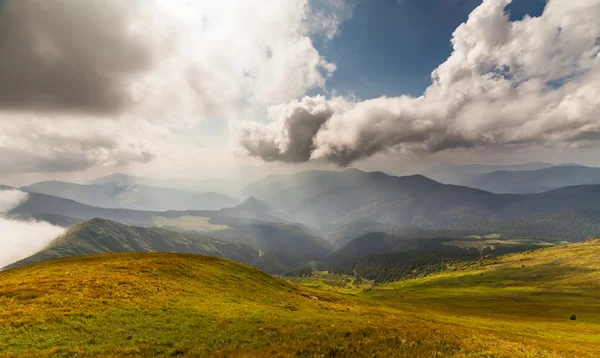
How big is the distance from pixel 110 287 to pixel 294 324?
2340 centimetres

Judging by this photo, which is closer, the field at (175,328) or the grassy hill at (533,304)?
the field at (175,328)

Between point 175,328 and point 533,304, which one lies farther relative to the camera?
point 533,304

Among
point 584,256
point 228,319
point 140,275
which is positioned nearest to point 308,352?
point 228,319

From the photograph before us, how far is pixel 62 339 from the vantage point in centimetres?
1778

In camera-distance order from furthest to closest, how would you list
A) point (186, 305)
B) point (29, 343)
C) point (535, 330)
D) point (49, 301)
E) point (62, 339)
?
point (535, 330) < point (186, 305) < point (49, 301) < point (62, 339) < point (29, 343)

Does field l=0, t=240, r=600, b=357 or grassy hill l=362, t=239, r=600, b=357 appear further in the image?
grassy hill l=362, t=239, r=600, b=357

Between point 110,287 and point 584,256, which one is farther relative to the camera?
point 584,256

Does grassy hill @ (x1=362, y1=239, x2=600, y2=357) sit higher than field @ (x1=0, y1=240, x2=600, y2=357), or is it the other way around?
field @ (x1=0, y1=240, x2=600, y2=357)

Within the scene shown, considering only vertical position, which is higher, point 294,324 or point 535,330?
point 294,324

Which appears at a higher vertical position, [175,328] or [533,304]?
[175,328]

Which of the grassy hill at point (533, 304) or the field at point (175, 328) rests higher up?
the field at point (175, 328)

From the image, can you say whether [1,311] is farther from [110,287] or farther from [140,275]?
[140,275]

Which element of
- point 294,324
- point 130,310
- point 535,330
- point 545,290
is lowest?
point 545,290

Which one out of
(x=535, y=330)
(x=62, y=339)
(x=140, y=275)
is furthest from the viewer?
(x=535, y=330)
